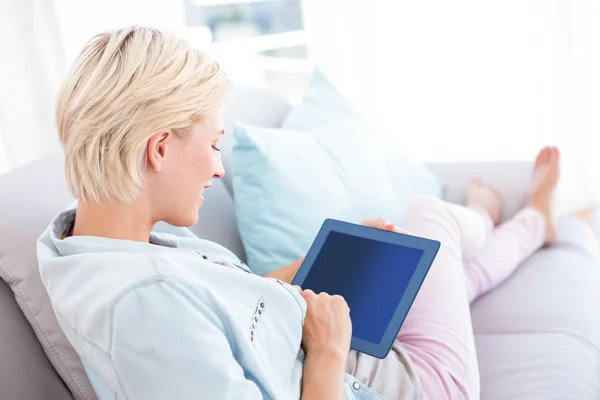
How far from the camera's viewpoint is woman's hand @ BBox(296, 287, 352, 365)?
46.0 inches

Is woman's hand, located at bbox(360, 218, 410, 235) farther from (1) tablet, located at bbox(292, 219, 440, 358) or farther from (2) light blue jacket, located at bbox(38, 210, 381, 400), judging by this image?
(2) light blue jacket, located at bbox(38, 210, 381, 400)

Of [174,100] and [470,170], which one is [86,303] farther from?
[470,170]

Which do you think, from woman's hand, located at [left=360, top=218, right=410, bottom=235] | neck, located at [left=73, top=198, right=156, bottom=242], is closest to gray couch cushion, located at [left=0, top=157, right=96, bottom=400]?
neck, located at [left=73, top=198, right=156, bottom=242]

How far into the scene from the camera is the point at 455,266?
1.60 metres

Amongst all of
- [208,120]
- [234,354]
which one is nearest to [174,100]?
[208,120]

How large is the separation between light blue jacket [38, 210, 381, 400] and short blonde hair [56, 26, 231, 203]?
9 centimetres

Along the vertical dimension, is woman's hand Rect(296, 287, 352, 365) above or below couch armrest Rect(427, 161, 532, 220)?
above

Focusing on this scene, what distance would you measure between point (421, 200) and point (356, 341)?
62cm

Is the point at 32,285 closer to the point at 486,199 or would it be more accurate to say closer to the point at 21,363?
the point at 21,363

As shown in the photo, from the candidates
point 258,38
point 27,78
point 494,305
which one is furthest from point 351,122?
point 258,38

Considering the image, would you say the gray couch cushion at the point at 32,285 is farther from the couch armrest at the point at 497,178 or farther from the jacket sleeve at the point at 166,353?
the couch armrest at the point at 497,178

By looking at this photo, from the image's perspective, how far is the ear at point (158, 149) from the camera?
3.39 ft

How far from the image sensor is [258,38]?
374 cm

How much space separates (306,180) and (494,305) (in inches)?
19.7
